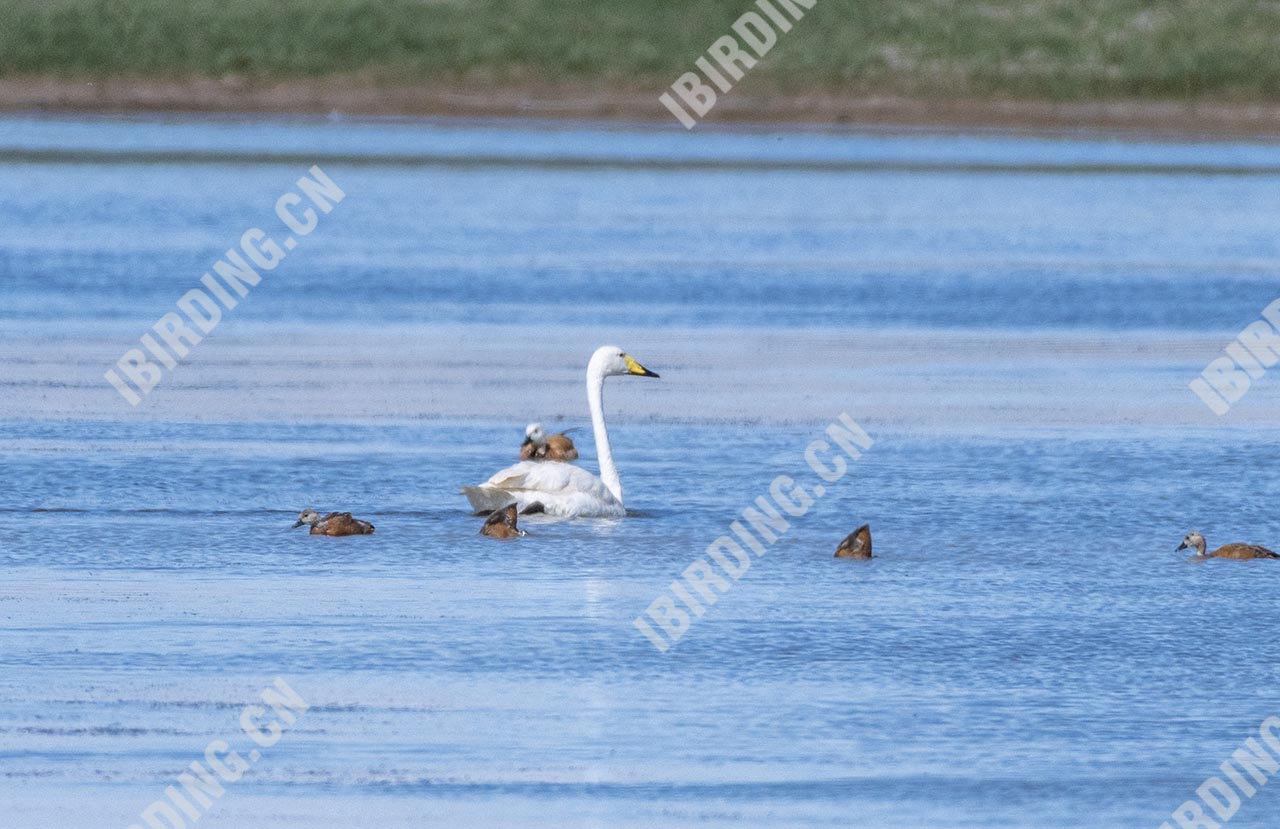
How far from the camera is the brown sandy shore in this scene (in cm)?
6284

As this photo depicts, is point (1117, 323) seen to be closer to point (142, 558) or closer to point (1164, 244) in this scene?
point (1164, 244)

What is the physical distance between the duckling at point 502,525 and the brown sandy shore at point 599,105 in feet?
162

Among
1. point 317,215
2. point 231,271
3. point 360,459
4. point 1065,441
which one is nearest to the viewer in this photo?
point 360,459

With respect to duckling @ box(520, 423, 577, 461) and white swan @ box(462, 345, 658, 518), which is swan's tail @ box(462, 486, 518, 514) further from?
duckling @ box(520, 423, 577, 461)

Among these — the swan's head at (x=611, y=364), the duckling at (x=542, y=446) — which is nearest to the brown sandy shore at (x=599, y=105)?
the duckling at (x=542, y=446)

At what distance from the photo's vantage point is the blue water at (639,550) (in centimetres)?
861

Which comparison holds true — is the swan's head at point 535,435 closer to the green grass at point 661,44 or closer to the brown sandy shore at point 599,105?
the brown sandy shore at point 599,105

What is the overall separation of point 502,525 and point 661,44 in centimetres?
5707

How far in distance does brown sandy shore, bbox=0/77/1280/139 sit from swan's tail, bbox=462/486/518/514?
48987 mm

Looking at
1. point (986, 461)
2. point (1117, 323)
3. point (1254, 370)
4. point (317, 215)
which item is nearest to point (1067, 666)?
point (986, 461)

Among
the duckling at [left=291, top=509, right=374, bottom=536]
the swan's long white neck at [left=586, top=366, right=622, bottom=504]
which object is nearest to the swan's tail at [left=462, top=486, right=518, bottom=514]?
the swan's long white neck at [left=586, top=366, right=622, bottom=504]

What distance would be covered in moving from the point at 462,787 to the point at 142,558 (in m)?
4.08

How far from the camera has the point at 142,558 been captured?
12.1 m

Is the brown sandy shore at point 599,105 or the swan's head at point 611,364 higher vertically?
the brown sandy shore at point 599,105
